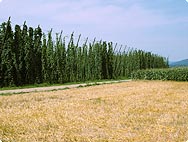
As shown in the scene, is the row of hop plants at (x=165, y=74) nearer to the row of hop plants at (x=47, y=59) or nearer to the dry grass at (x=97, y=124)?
the row of hop plants at (x=47, y=59)

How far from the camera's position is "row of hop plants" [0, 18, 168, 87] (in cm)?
2070

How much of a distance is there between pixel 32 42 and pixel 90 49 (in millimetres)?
7398

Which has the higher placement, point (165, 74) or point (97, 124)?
point (165, 74)

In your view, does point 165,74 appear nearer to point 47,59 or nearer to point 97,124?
point 47,59

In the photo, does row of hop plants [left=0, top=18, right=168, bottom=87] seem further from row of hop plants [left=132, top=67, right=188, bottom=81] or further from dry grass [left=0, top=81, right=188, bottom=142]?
dry grass [left=0, top=81, right=188, bottom=142]

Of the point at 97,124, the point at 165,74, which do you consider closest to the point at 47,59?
the point at 165,74

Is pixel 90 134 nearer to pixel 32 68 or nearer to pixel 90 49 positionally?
pixel 32 68

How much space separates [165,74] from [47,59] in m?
8.67

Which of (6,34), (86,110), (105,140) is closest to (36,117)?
(86,110)

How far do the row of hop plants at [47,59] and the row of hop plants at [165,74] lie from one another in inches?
108

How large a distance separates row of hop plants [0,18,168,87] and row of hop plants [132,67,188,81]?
2754mm

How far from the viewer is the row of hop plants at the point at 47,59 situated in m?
20.7

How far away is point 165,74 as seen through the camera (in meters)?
27.6

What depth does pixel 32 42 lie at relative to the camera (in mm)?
22625
